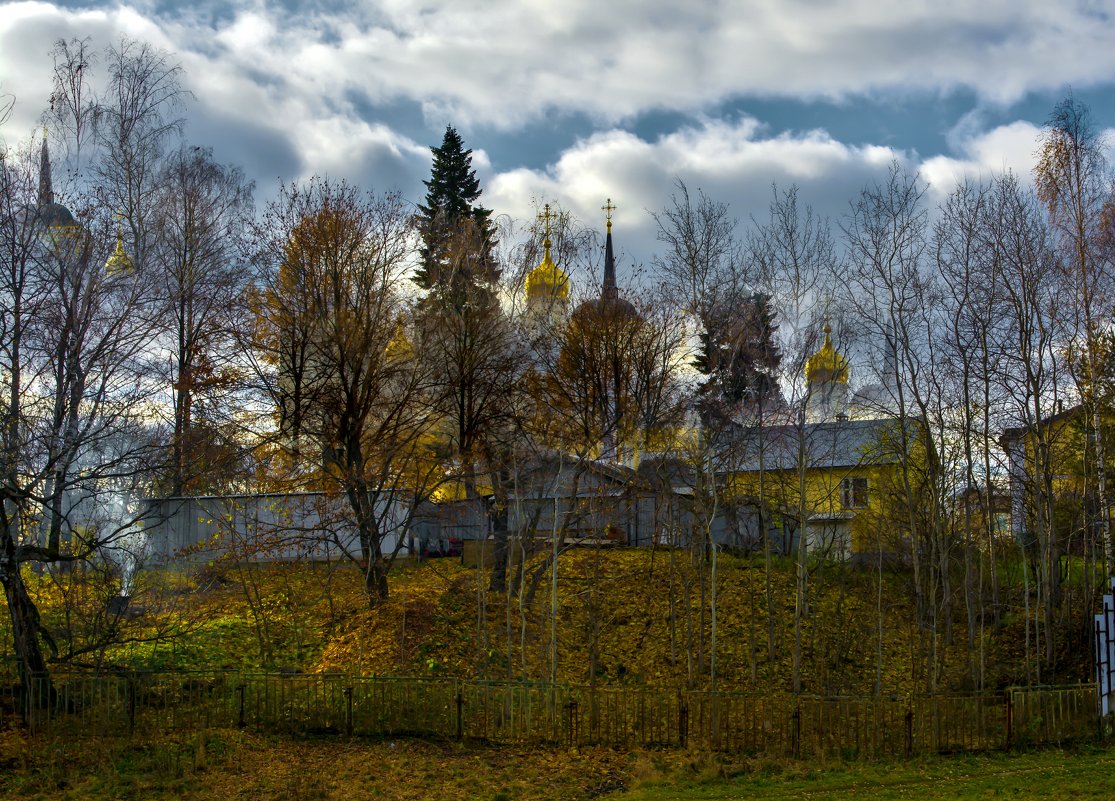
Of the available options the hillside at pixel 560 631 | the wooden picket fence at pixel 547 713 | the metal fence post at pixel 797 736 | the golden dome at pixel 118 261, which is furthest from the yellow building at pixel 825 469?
the golden dome at pixel 118 261

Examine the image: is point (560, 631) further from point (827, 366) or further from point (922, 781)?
point (922, 781)

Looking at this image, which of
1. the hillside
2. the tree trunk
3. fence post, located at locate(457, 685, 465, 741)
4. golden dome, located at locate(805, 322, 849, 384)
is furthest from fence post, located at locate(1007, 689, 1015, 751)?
the tree trunk

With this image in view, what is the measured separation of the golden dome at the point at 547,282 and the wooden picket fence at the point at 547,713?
38.2 feet

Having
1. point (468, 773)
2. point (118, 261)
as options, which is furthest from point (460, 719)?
point (118, 261)

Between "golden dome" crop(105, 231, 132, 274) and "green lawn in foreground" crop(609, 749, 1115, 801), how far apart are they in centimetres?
1264

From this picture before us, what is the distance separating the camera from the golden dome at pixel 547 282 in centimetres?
2584

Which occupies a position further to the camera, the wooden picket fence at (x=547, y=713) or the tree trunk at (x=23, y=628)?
the wooden picket fence at (x=547, y=713)

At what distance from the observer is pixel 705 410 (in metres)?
25.6

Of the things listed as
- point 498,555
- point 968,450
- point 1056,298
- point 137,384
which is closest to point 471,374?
point 498,555

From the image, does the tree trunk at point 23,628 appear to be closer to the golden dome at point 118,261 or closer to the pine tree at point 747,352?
the golden dome at point 118,261

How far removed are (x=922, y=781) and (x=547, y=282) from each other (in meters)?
16.2

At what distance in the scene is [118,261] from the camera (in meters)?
19.2

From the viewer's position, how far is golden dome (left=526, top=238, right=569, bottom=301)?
25.8 meters

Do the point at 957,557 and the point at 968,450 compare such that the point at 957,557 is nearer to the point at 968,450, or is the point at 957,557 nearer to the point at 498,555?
the point at 968,450
